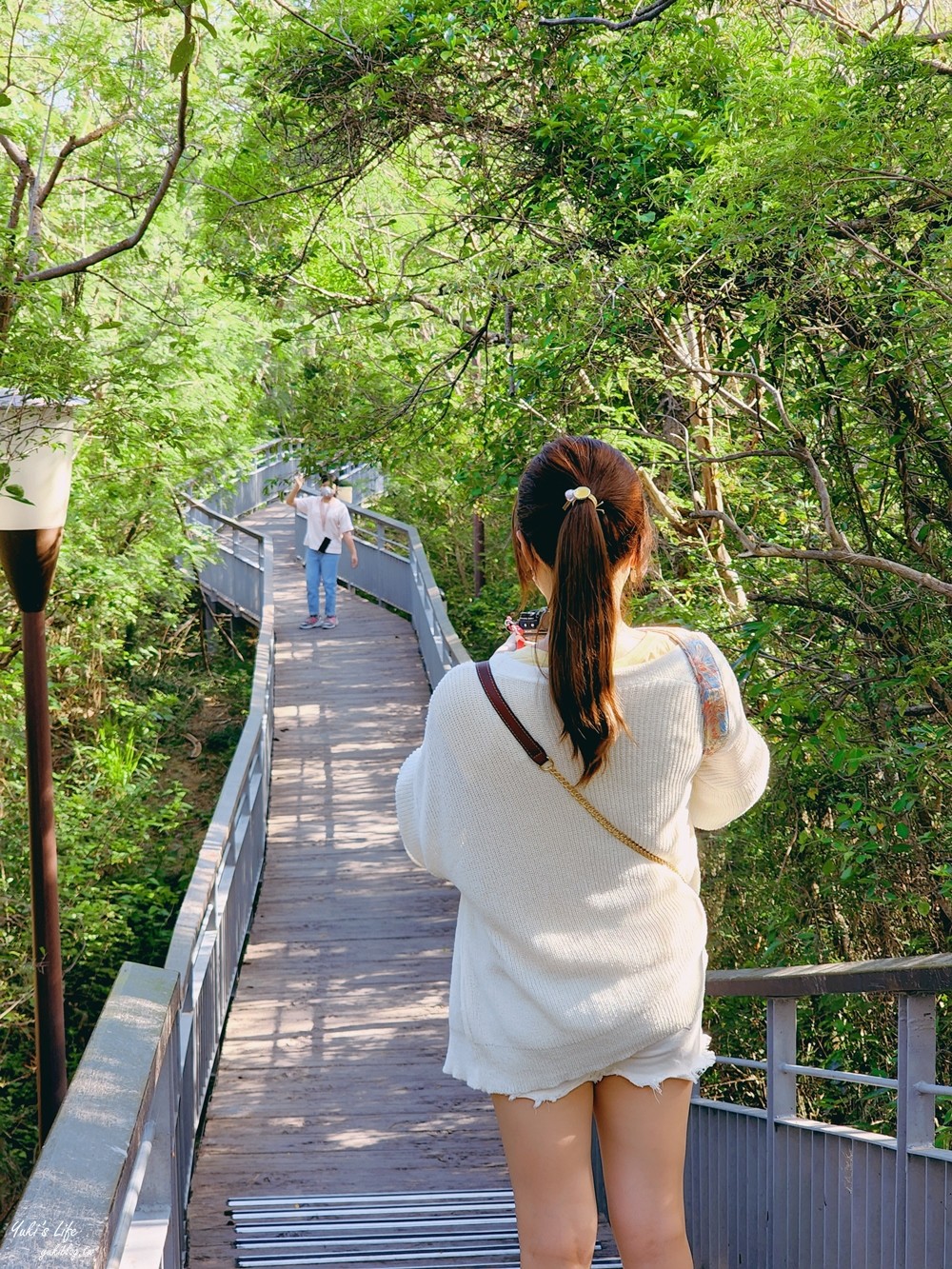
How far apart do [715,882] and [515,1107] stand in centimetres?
625

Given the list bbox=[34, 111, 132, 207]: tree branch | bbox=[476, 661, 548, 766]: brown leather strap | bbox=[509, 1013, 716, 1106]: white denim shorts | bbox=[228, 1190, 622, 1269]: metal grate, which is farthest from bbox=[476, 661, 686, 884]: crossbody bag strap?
bbox=[34, 111, 132, 207]: tree branch

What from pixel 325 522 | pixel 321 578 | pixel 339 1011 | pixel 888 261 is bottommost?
pixel 339 1011

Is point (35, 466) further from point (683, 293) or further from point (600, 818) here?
point (600, 818)

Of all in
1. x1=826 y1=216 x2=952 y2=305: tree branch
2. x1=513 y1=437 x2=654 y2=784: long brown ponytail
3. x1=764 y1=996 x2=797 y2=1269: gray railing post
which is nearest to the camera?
x1=513 y1=437 x2=654 y2=784: long brown ponytail

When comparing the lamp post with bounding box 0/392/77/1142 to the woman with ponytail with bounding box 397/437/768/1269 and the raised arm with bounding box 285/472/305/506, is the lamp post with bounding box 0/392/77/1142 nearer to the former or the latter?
the woman with ponytail with bounding box 397/437/768/1269

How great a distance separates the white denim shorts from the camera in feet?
6.49

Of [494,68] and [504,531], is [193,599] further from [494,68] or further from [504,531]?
[494,68]

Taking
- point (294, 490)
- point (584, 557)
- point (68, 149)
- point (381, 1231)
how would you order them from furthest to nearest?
point (294, 490)
point (68, 149)
point (381, 1231)
point (584, 557)

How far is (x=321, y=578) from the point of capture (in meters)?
16.2

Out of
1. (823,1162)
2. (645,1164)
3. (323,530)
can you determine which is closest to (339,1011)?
(823,1162)

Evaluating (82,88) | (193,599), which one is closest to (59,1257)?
(82,88)

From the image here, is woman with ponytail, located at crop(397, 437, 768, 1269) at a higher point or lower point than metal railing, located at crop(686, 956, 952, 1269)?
higher

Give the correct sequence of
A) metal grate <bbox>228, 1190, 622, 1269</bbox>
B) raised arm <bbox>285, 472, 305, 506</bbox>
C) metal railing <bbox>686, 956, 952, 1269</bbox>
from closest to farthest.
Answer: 1. metal railing <bbox>686, 956, 952, 1269</bbox>
2. metal grate <bbox>228, 1190, 622, 1269</bbox>
3. raised arm <bbox>285, 472, 305, 506</bbox>

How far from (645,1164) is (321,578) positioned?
14486 mm
